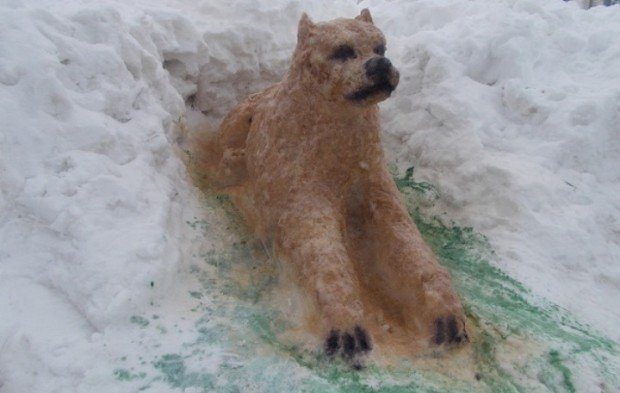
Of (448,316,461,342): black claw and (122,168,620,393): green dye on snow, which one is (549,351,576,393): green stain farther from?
(448,316,461,342): black claw

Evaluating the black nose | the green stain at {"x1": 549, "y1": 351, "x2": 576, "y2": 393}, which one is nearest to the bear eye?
the black nose

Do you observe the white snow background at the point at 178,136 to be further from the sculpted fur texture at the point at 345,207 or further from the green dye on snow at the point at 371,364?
the sculpted fur texture at the point at 345,207

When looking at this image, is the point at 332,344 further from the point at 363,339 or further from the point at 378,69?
the point at 378,69

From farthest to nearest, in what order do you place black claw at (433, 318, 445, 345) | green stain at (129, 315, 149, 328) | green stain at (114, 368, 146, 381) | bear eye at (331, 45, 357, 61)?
bear eye at (331, 45, 357, 61) → black claw at (433, 318, 445, 345) → green stain at (129, 315, 149, 328) → green stain at (114, 368, 146, 381)

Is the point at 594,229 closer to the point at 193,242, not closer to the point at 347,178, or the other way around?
the point at 347,178

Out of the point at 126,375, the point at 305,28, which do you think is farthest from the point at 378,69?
the point at 126,375

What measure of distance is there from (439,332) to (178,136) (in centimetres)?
192

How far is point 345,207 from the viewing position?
2924 mm

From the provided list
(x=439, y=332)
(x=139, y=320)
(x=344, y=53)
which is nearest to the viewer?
(x=139, y=320)

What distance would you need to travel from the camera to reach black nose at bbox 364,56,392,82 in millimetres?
2512

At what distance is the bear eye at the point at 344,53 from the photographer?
106 inches

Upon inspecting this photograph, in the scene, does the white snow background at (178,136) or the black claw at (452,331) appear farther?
the black claw at (452,331)

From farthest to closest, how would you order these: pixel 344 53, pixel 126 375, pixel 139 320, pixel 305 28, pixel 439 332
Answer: pixel 305 28 → pixel 344 53 → pixel 439 332 → pixel 139 320 → pixel 126 375

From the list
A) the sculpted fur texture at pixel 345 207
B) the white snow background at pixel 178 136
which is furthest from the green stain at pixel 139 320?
the sculpted fur texture at pixel 345 207
